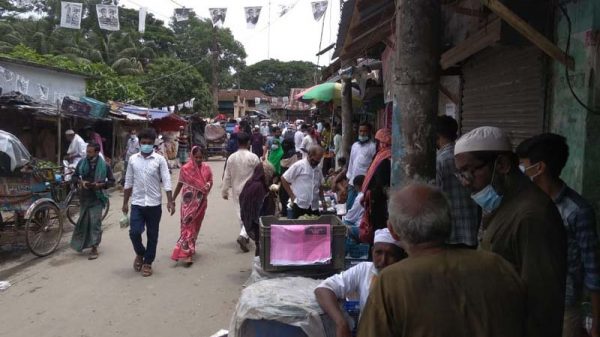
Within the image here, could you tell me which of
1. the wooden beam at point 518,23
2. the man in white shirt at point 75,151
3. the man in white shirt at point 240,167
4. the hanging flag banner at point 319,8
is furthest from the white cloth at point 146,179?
the hanging flag banner at point 319,8

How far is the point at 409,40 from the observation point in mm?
2791

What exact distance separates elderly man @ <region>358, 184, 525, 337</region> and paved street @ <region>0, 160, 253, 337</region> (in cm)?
347

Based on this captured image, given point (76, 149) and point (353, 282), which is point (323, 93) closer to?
point (76, 149)

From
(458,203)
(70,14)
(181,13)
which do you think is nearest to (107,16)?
(70,14)

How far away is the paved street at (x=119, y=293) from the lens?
15.8 feet

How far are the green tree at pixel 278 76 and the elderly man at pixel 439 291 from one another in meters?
76.5

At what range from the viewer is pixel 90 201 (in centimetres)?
750

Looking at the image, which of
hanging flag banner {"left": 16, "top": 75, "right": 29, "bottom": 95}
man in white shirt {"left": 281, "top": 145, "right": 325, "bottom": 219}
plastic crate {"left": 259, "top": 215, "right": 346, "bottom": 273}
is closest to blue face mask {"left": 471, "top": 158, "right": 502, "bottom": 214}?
plastic crate {"left": 259, "top": 215, "right": 346, "bottom": 273}

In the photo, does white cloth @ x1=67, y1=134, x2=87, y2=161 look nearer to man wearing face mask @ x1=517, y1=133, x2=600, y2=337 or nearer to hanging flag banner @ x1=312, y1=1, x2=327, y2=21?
hanging flag banner @ x1=312, y1=1, x2=327, y2=21

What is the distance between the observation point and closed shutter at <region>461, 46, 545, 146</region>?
4.52m

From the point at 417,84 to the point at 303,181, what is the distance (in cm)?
352

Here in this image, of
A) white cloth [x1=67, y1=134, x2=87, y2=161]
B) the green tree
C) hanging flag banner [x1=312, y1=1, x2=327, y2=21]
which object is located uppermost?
the green tree

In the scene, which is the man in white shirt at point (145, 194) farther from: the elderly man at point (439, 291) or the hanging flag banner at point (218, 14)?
the hanging flag banner at point (218, 14)

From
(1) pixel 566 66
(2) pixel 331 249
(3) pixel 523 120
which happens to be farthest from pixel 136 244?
(1) pixel 566 66
